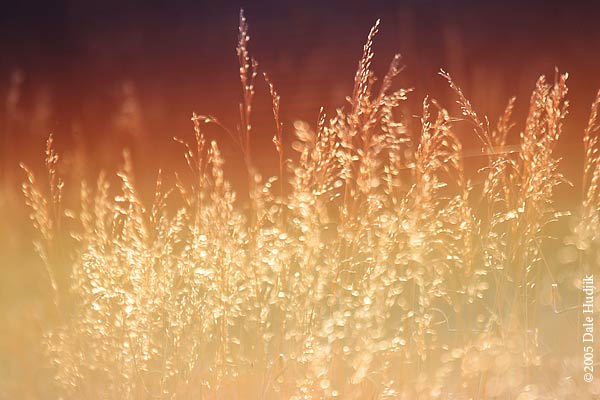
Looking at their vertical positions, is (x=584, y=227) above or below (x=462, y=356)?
above

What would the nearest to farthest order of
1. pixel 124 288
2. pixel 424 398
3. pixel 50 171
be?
pixel 424 398 → pixel 124 288 → pixel 50 171

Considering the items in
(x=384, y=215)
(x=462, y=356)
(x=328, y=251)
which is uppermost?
(x=384, y=215)

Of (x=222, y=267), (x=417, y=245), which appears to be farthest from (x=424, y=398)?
(x=222, y=267)

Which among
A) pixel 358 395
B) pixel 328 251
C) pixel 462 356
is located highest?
pixel 328 251

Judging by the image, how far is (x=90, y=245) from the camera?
183 centimetres

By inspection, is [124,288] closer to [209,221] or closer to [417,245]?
[209,221]

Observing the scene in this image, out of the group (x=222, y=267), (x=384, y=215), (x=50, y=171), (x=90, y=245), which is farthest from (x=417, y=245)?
(x=50, y=171)

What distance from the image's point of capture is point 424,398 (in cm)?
163

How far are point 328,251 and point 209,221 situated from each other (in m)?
0.34

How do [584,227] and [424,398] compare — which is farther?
[584,227]

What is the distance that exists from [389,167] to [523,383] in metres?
0.69

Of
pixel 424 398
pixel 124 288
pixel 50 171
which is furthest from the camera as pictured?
pixel 50 171

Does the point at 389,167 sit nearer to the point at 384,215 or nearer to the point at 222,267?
the point at 384,215

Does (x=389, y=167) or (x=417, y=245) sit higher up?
(x=389, y=167)
